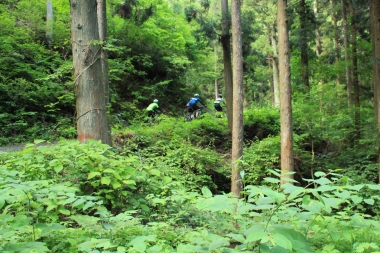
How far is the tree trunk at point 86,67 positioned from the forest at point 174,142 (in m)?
0.02

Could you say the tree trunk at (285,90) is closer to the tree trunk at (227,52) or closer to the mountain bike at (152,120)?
the tree trunk at (227,52)

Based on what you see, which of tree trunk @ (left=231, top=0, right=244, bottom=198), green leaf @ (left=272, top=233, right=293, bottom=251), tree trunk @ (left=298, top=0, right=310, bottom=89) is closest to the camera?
green leaf @ (left=272, top=233, right=293, bottom=251)

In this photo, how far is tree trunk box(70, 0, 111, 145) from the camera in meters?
4.65

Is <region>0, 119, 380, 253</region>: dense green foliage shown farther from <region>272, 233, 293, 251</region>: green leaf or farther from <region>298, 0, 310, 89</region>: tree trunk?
<region>298, 0, 310, 89</region>: tree trunk

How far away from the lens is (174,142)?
10.3 meters

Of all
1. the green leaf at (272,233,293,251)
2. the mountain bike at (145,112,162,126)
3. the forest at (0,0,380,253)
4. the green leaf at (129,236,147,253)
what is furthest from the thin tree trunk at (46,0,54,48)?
the green leaf at (272,233,293,251)

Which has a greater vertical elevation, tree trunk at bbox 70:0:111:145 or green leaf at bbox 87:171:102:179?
tree trunk at bbox 70:0:111:145

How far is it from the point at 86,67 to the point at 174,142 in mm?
5934

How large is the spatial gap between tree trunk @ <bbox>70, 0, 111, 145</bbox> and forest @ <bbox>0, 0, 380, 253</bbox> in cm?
2

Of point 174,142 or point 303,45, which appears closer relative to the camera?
point 174,142

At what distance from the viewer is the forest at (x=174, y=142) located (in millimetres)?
1910

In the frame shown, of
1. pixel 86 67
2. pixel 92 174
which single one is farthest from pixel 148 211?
pixel 86 67

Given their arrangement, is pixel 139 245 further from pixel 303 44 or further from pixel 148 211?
pixel 303 44

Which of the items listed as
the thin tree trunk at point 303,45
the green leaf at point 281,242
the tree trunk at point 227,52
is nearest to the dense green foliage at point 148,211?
the green leaf at point 281,242
